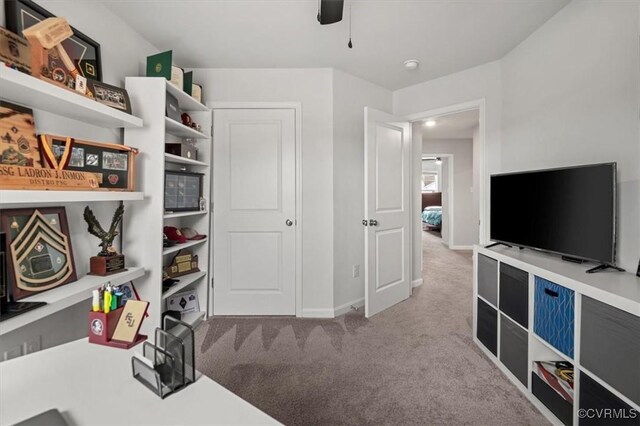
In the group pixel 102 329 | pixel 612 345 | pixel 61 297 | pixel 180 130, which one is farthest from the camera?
pixel 180 130

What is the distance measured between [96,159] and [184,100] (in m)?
1.10

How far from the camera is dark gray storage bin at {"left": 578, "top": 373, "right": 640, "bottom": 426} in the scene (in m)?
1.13

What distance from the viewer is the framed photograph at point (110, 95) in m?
1.66

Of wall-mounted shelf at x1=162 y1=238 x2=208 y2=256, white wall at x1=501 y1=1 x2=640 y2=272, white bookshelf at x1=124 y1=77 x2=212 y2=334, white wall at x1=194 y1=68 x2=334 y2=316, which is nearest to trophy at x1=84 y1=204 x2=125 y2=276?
white bookshelf at x1=124 y1=77 x2=212 y2=334

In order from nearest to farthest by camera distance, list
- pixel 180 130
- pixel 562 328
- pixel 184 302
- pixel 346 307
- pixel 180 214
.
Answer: pixel 562 328
pixel 180 214
pixel 180 130
pixel 184 302
pixel 346 307

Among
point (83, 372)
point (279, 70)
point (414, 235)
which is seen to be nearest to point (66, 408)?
point (83, 372)

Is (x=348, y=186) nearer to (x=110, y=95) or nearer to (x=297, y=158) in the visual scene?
(x=297, y=158)

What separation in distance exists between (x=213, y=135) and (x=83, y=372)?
241 centimetres

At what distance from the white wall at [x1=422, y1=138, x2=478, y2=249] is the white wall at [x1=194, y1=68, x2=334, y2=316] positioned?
4387mm

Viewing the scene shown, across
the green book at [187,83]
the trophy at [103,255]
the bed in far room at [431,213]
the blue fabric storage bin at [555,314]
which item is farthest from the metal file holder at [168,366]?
the bed in far room at [431,213]

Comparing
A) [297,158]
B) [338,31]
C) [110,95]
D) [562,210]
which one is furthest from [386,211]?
[110,95]

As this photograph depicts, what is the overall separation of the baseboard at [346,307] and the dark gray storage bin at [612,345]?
1911mm

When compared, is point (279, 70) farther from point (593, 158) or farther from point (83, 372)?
point (83, 372)

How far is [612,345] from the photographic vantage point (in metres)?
1.22
